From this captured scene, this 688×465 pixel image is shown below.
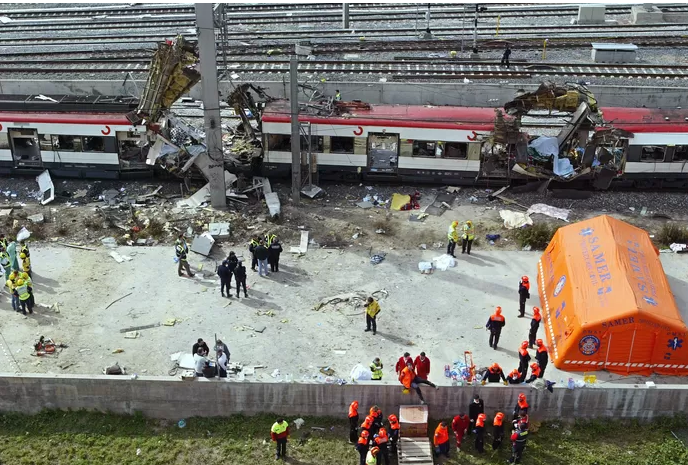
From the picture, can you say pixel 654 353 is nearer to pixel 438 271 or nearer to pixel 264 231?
pixel 438 271

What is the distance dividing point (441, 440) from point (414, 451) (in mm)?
650

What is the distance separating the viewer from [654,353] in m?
16.1

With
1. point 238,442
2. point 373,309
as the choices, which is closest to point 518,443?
point 373,309

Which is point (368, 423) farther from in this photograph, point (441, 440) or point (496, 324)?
point (496, 324)

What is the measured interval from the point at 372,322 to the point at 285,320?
7.56ft

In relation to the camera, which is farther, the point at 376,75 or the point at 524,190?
the point at 376,75

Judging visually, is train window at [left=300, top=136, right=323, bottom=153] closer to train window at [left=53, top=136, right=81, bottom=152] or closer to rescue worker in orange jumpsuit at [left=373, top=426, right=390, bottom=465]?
train window at [left=53, top=136, right=81, bottom=152]

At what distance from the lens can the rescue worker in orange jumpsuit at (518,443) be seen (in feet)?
46.3

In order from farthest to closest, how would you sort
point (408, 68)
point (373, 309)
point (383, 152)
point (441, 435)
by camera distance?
point (408, 68), point (383, 152), point (373, 309), point (441, 435)

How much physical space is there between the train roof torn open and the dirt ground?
1.66 metres

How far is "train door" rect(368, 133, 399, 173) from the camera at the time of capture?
995 inches

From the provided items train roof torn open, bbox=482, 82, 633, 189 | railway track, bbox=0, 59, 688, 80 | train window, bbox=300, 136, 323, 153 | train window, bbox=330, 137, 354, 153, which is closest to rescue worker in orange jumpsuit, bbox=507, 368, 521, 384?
train roof torn open, bbox=482, 82, 633, 189

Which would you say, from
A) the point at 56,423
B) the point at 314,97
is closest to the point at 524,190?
the point at 314,97

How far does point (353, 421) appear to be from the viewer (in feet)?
48.6
